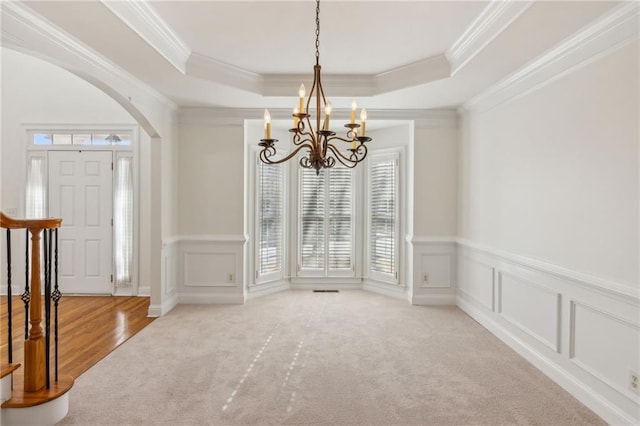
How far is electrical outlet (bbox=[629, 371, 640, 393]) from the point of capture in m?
2.30

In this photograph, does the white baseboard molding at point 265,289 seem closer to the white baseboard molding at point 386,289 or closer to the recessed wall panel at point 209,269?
the recessed wall panel at point 209,269

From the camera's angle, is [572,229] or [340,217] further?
[340,217]

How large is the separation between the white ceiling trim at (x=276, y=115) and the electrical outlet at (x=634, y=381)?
3.49 meters

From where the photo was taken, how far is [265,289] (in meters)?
5.68

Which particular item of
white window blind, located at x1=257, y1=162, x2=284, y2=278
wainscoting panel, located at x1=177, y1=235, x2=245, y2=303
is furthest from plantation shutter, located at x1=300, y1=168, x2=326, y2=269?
wainscoting panel, located at x1=177, y1=235, x2=245, y2=303

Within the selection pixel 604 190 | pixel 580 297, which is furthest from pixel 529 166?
pixel 580 297

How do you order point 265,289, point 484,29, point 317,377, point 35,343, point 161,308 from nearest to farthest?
1. point 35,343
2. point 484,29
3. point 317,377
4. point 161,308
5. point 265,289

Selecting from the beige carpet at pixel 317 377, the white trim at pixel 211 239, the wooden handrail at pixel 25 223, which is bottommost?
the beige carpet at pixel 317 377

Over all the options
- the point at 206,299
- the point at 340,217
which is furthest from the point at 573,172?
the point at 206,299

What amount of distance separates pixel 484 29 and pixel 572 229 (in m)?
1.62

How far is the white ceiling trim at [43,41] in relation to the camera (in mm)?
2404

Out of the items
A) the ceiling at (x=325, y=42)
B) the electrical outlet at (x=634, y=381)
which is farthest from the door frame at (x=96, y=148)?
the electrical outlet at (x=634, y=381)

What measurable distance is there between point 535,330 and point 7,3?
4482 mm

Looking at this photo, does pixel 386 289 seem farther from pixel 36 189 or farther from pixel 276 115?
pixel 36 189
